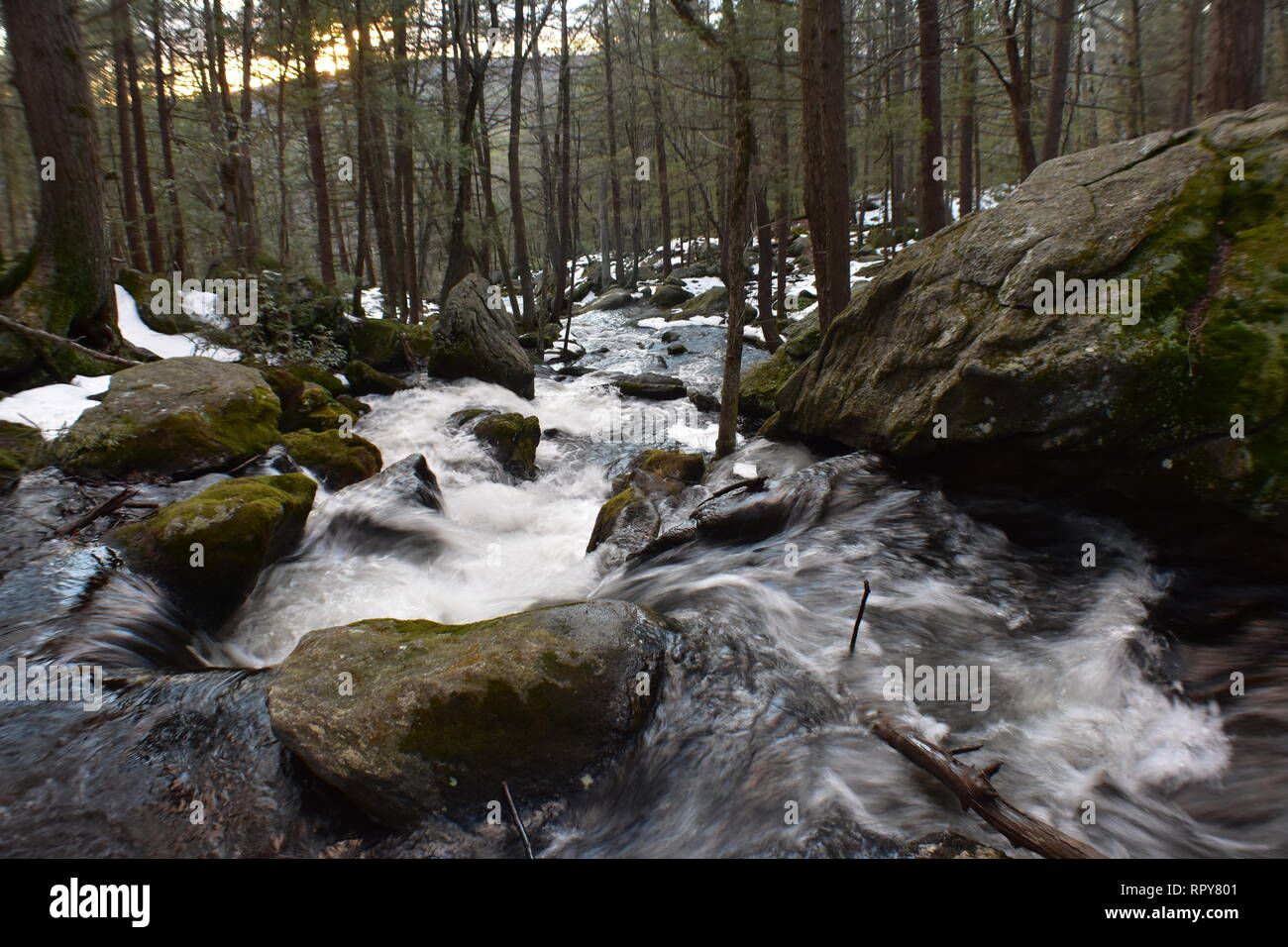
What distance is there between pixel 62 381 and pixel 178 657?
19.4 feet

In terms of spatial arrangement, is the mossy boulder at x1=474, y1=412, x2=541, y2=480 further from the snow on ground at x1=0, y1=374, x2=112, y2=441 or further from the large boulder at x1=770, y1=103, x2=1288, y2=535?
the large boulder at x1=770, y1=103, x2=1288, y2=535

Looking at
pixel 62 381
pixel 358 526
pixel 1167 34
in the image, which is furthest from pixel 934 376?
pixel 1167 34

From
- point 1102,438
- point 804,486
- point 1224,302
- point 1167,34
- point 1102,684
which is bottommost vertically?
point 1102,684

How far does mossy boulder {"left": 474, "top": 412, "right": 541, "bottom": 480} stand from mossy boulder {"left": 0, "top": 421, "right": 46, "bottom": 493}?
18.0 feet

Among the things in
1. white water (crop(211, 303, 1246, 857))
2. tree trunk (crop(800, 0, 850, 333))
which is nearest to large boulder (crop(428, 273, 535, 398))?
white water (crop(211, 303, 1246, 857))

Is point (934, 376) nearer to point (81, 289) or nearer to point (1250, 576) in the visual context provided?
point (1250, 576)

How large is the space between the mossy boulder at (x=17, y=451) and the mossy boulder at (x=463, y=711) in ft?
15.4

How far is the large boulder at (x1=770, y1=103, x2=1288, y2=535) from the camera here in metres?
4.82

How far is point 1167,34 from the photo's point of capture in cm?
2472

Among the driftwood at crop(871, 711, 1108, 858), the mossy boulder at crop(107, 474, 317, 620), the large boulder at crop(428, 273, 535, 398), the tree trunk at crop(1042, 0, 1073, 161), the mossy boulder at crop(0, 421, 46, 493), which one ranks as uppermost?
the tree trunk at crop(1042, 0, 1073, 161)

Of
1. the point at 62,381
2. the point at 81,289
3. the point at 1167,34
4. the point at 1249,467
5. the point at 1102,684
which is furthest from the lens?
the point at 1167,34

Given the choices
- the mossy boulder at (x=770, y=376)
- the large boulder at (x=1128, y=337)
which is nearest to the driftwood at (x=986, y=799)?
the large boulder at (x=1128, y=337)

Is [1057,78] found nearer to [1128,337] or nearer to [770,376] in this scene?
[770,376]

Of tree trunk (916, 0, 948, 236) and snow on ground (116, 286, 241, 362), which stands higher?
tree trunk (916, 0, 948, 236)
